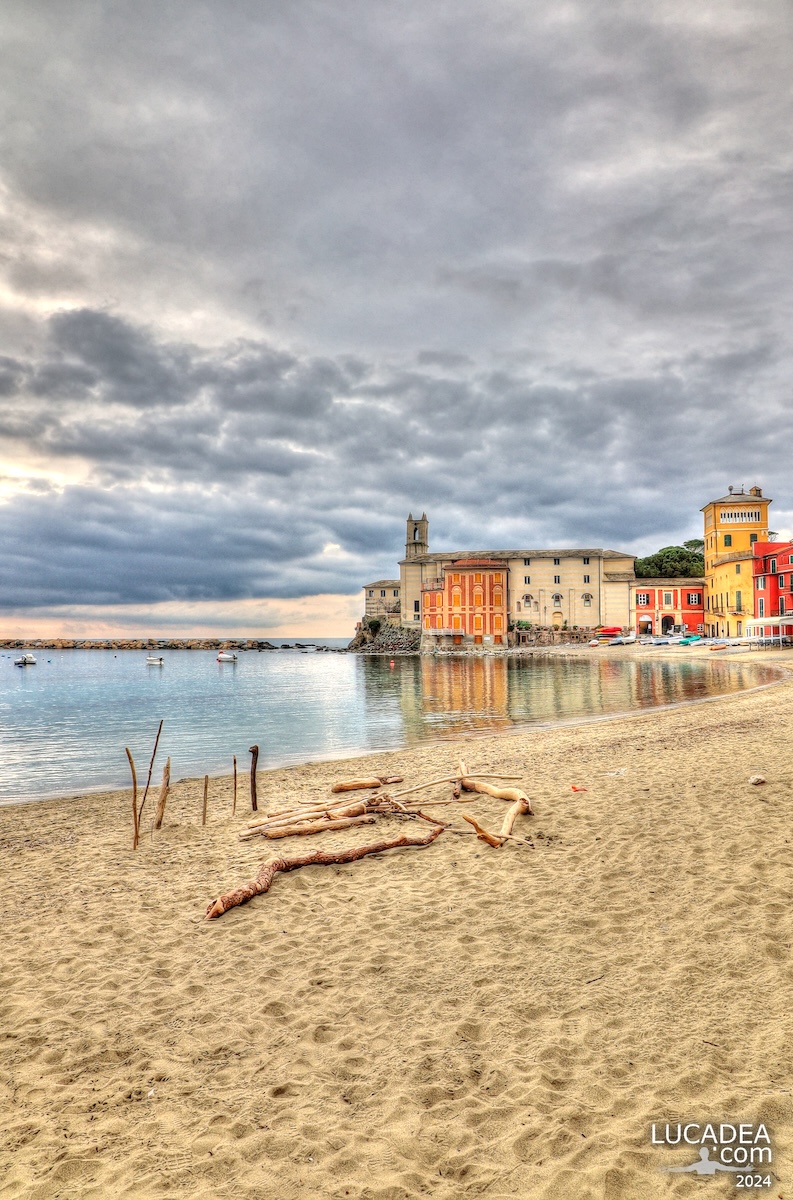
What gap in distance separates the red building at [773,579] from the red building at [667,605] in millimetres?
15597

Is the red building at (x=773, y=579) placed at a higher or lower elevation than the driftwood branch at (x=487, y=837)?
higher

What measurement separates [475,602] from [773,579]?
1396 inches

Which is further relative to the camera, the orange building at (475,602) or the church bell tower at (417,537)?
the church bell tower at (417,537)

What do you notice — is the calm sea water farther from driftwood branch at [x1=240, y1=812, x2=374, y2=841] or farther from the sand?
the sand

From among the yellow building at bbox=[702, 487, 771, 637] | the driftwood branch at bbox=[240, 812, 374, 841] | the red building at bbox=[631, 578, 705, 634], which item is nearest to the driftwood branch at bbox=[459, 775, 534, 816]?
the driftwood branch at bbox=[240, 812, 374, 841]

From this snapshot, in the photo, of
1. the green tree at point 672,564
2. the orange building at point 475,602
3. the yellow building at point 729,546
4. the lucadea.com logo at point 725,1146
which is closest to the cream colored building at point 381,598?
the orange building at point 475,602

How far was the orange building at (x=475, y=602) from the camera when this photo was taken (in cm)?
8406

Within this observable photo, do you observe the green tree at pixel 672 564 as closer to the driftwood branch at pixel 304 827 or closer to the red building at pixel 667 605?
the red building at pixel 667 605

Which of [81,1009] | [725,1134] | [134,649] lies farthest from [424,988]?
[134,649]

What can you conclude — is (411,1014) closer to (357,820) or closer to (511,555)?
(357,820)

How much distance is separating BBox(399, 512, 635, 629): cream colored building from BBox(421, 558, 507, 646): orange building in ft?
7.31

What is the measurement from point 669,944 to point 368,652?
96643 millimetres

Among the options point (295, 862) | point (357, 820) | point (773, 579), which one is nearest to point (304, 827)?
point (357, 820)

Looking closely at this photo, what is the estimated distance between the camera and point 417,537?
9931 centimetres
